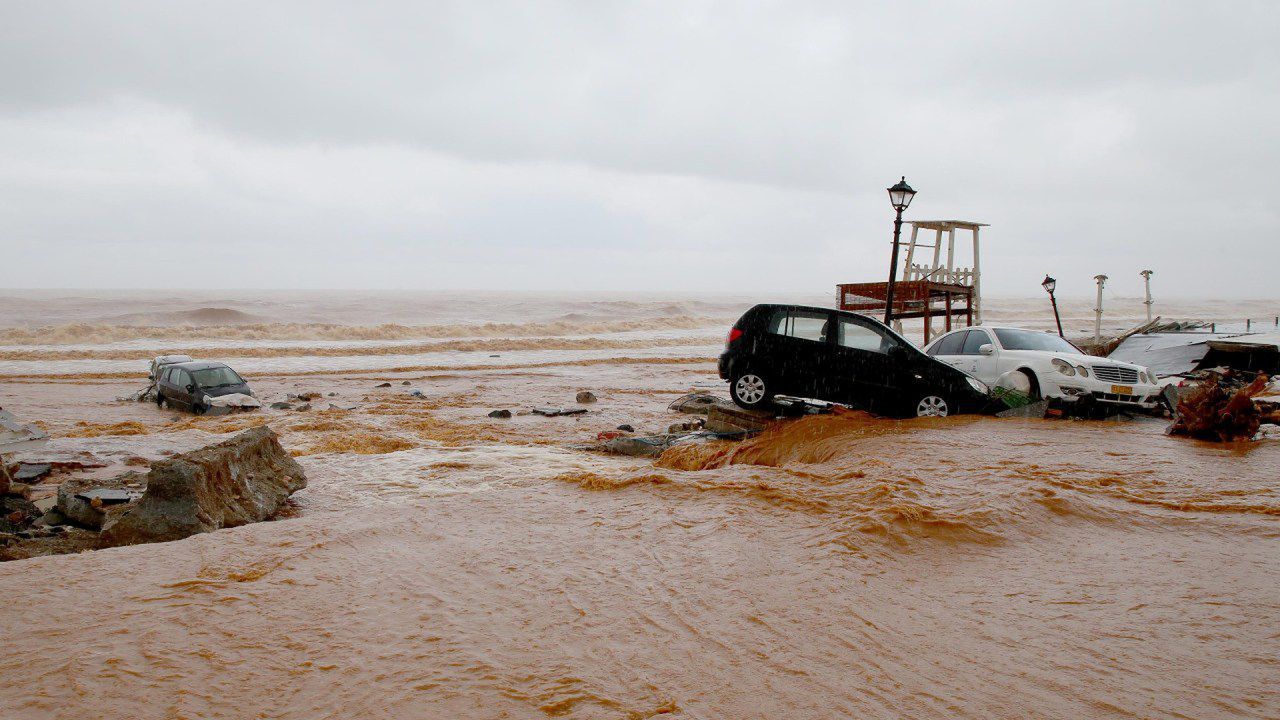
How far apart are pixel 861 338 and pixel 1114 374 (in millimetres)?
4260

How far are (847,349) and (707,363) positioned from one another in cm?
2134

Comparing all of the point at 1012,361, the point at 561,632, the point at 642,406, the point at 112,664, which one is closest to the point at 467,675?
the point at 561,632

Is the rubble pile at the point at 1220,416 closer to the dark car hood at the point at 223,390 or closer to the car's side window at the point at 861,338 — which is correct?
the car's side window at the point at 861,338

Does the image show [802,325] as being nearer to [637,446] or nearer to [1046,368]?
[637,446]

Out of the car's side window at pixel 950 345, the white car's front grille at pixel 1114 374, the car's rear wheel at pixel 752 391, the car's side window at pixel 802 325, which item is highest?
the car's side window at pixel 802 325

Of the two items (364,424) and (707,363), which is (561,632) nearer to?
(364,424)

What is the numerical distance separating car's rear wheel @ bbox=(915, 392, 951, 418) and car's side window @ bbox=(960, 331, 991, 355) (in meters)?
2.45

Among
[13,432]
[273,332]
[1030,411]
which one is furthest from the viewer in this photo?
[273,332]

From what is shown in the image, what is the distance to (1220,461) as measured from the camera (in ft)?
26.5

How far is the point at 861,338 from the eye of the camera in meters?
10.9

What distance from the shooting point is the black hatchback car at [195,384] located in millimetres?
17703

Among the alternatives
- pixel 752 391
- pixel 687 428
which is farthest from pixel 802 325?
pixel 687 428

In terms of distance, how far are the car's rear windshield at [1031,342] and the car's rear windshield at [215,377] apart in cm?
1712

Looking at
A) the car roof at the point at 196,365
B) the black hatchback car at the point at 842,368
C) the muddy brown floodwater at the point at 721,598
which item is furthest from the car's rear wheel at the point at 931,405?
the car roof at the point at 196,365
